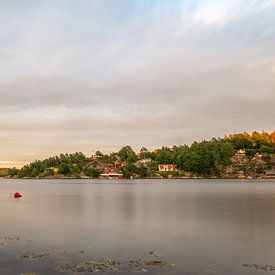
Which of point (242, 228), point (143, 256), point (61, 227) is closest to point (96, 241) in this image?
point (143, 256)

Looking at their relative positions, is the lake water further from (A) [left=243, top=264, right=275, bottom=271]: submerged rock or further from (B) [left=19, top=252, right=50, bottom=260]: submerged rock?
(A) [left=243, top=264, right=275, bottom=271]: submerged rock

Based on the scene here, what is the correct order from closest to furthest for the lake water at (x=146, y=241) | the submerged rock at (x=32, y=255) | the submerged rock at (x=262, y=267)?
the submerged rock at (x=262, y=267) < the lake water at (x=146, y=241) < the submerged rock at (x=32, y=255)

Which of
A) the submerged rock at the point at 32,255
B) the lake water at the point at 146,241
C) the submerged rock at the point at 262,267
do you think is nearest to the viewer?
the submerged rock at the point at 262,267

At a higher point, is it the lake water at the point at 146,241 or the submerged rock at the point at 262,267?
the lake water at the point at 146,241

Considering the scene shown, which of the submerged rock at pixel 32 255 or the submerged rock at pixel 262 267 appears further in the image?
the submerged rock at pixel 32 255

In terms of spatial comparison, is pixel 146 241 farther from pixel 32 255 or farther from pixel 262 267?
pixel 262 267

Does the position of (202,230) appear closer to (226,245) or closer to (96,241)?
(226,245)

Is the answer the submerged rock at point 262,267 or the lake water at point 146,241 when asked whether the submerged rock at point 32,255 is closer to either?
the lake water at point 146,241

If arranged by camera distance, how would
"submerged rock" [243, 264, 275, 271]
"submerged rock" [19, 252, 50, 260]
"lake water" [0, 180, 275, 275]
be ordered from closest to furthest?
"submerged rock" [243, 264, 275, 271] < "lake water" [0, 180, 275, 275] < "submerged rock" [19, 252, 50, 260]

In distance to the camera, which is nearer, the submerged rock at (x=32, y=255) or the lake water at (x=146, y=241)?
the lake water at (x=146, y=241)

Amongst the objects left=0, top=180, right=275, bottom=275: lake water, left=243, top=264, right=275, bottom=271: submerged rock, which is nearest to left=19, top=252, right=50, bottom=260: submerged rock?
left=0, top=180, right=275, bottom=275: lake water

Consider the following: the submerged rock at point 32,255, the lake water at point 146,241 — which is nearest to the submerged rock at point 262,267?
the lake water at point 146,241

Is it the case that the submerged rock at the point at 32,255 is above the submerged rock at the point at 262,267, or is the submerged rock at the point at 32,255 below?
above

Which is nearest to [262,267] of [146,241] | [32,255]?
[146,241]
